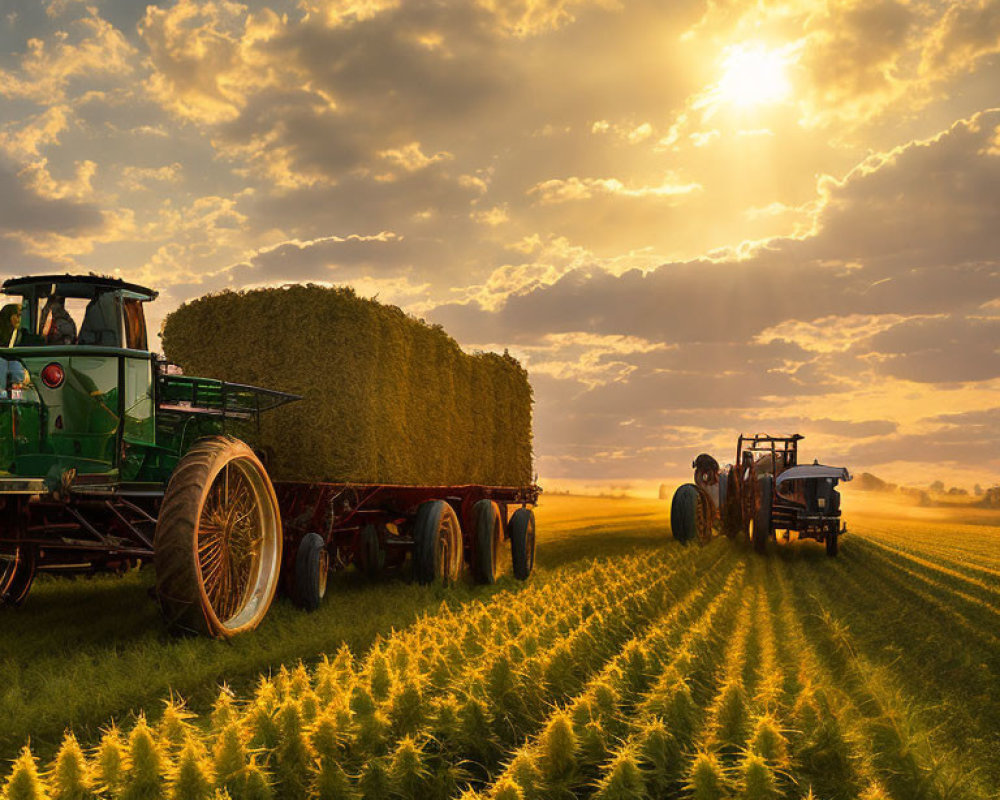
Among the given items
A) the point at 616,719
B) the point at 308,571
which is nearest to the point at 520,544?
the point at 308,571

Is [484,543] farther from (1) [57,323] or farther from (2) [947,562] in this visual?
(2) [947,562]

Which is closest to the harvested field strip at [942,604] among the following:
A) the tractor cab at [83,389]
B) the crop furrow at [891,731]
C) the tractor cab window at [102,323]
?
the crop furrow at [891,731]

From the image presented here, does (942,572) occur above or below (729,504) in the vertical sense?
below

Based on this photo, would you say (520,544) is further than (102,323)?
Yes

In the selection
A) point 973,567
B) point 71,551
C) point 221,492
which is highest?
point 221,492

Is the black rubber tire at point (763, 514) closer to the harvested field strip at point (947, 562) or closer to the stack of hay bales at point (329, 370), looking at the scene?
the harvested field strip at point (947, 562)

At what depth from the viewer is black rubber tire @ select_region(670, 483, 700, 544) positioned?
18172 millimetres

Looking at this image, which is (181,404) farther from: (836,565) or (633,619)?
(836,565)

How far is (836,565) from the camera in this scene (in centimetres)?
1598

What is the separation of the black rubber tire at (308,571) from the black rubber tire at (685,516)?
11.3 meters

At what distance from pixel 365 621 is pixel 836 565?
11.2 meters

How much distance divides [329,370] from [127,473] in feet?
9.39

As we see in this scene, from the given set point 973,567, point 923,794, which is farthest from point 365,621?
point 973,567

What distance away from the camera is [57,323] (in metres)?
7.27
